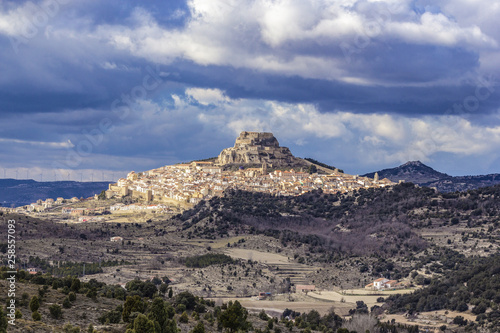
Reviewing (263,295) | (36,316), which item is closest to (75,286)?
(36,316)

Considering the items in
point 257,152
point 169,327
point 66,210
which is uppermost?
point 257,152

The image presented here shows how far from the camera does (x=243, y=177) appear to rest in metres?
135

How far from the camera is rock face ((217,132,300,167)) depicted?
495 ft

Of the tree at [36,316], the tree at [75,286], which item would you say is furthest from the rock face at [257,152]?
the tree at [36,316]

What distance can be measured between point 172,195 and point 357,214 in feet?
134

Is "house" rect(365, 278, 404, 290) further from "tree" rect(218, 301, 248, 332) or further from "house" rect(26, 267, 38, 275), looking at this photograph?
"tree" rect(218, 301, 248, 332)

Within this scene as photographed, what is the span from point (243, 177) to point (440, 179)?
71996 millimetres

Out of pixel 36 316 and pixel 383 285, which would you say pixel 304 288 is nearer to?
pixel 383 285

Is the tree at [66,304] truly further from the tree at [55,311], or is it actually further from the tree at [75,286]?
the tree at [75,286]

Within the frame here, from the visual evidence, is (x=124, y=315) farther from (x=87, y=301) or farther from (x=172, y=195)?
(x=172, y=195)

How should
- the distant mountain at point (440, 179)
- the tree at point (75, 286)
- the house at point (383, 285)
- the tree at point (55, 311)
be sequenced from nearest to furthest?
the tree at point (55, 311)
the tree at point (75, 286)
the house at point (383, 285)
the distant mountain at point (440, 179)

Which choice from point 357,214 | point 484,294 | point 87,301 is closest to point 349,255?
point 357,214

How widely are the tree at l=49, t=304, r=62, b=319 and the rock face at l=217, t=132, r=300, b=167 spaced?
384ft

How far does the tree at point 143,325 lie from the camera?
2639 centimetres
